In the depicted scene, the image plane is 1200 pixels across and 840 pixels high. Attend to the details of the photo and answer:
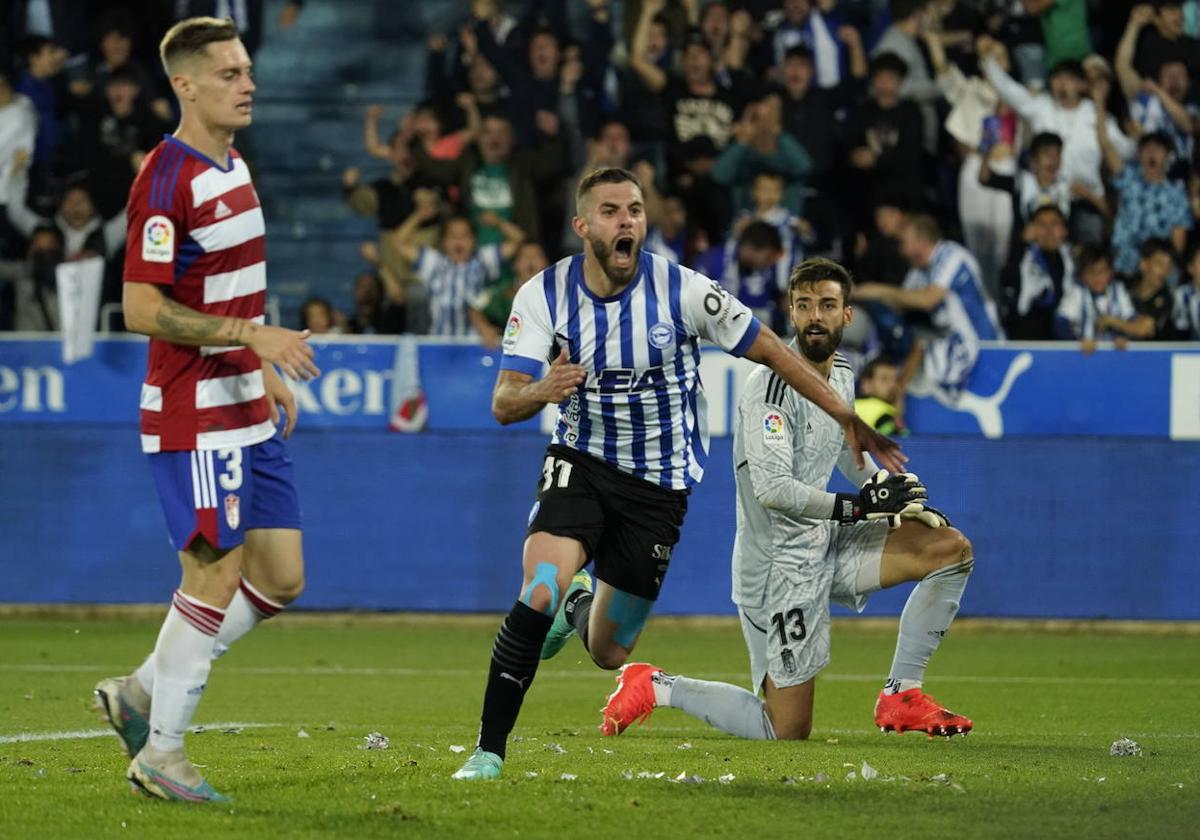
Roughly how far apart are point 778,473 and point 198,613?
2.83 meters

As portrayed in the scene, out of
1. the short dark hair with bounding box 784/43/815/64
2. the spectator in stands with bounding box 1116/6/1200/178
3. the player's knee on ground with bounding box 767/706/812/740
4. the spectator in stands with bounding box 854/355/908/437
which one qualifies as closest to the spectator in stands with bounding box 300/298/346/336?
the spectator in stands with bounding box 854/355/908/437

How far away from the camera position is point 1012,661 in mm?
11602

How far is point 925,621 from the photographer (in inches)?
317

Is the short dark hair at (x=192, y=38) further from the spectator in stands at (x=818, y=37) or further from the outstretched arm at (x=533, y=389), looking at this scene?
the spectator in stands at (x=818, y=37)

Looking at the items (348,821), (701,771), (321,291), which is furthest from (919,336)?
(348,821)

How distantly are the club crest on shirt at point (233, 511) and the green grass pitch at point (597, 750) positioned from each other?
813mm

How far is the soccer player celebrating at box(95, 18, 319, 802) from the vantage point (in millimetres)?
5629

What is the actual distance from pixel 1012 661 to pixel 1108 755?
4448 millimetres

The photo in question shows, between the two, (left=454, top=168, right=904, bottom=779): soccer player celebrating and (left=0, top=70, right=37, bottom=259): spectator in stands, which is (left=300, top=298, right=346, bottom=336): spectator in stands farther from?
(left=454, top=168, right=904, bottom=779): soccer player celebrating

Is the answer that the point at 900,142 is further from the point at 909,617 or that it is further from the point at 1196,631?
the point at 909,617

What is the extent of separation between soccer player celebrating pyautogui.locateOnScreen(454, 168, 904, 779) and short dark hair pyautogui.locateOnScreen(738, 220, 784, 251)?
7.24m

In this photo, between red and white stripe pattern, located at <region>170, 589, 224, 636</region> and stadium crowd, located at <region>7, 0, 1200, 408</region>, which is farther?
stadium crowd, located at <region>7, 0, 1200, 408</region>

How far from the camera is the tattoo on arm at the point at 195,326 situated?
217 inches

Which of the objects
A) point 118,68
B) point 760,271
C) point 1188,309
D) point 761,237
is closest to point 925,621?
point 760,271
